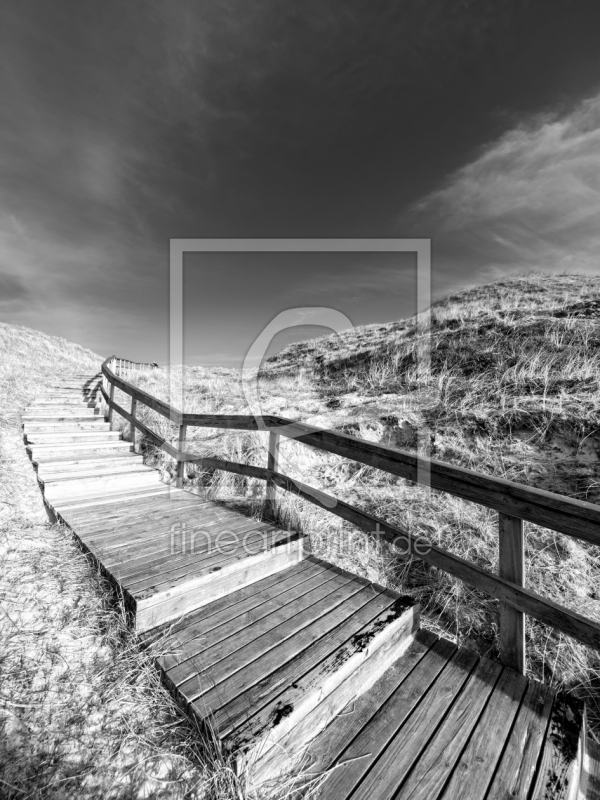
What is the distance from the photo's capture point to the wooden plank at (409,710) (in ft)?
5.78

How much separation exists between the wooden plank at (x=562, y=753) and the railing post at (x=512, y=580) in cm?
28

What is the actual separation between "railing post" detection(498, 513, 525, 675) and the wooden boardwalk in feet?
0.31

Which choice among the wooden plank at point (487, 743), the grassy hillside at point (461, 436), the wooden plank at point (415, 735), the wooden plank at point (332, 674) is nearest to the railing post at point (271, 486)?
the grassy hillside at point (461, 436)

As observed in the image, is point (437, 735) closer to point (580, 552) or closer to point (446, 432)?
point (580, 552)

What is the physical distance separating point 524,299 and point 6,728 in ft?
50.3

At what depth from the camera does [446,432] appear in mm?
6582

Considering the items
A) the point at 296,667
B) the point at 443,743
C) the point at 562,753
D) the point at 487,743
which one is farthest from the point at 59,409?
the point at 562,753

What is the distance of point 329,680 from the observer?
212 centimetres

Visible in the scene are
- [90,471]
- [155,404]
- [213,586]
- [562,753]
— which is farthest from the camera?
[155,404]

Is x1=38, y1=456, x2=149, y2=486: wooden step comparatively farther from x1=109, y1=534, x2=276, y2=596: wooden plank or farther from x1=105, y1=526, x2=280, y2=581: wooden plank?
x1=109, y1=534, x2=276, y2=596: wooden plank

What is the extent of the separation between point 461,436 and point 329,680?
16.7ft

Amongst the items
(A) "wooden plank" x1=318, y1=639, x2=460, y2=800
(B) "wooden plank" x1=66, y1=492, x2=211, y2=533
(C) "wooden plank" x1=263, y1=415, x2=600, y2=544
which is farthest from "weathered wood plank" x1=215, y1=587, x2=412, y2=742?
(B) "wooden plank" x1=66, y1=492, x2=211, y2=533

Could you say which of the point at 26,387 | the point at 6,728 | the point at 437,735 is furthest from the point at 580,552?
the point at 26,387

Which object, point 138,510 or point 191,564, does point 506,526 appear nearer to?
point 191,564
